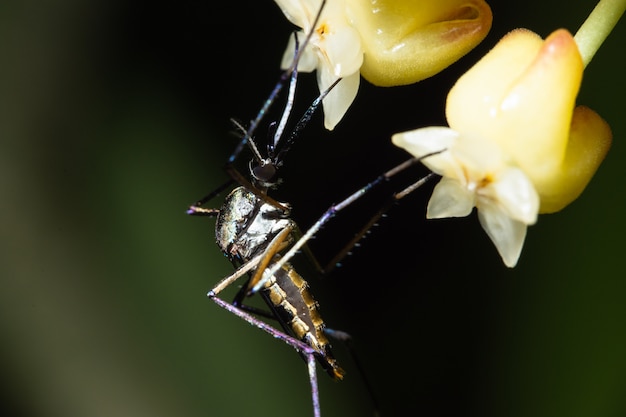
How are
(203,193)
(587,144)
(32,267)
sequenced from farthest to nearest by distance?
(203,193), (32,267), (587,144)

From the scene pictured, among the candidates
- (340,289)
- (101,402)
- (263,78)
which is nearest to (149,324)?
(101,402)

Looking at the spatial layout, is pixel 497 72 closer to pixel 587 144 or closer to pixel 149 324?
pixel 587 144

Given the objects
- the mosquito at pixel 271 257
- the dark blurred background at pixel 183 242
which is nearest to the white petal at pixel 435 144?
the mosquito at pixel 271 257

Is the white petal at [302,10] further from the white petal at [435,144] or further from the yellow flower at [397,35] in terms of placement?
the white petal at [435,144]

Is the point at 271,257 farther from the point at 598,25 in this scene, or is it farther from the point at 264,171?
the point at 598,25

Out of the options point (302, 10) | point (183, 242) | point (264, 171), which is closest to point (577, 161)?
point (302, 10)

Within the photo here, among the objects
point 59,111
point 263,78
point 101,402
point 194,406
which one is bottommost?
point 194,406

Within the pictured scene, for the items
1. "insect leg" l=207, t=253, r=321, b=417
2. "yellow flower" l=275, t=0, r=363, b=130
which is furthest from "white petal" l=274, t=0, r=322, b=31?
"insect leg" l=207, t=253, r=321, b=417
